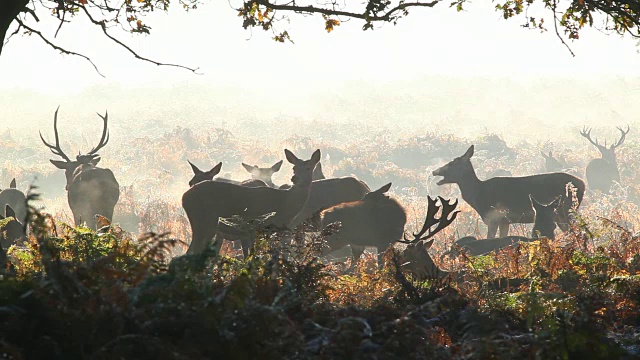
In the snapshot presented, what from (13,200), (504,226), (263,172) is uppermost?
(13,200)

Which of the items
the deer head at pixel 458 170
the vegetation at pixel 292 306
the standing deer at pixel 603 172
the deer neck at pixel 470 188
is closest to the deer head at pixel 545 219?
the deer neck at pixel 470 188

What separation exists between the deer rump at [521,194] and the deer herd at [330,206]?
0.02 metres

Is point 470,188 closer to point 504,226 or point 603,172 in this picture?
point 504,226

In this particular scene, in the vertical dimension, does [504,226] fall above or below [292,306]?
below

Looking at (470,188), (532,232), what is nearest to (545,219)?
(532,232)

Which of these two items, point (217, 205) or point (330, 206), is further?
point (330, 206)

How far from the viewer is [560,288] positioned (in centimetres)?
653

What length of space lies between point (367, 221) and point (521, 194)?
275 inches

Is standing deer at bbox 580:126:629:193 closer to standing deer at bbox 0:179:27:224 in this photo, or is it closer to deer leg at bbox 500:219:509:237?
deer leg at bbox 500:219:509:237

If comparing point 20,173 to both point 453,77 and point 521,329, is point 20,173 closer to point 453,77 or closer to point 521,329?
point 521,329

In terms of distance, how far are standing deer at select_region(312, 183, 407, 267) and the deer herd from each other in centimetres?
2

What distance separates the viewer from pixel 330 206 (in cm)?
1346

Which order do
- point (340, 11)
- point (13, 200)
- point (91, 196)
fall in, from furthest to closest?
point (13, 200)
point (91, 196)
point (340, 11)

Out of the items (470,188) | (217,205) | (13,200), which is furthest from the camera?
(470,188)
